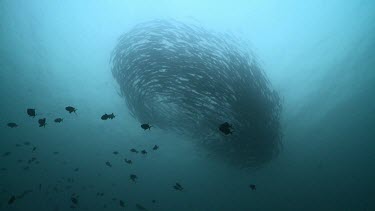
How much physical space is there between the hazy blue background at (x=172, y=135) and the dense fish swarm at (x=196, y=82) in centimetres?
97

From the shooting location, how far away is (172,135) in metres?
19.9

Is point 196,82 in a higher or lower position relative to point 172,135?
lower

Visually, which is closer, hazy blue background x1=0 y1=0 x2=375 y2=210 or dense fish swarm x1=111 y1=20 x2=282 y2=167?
dense fish swarm x1=111 y1=20 x2=282 y2=167

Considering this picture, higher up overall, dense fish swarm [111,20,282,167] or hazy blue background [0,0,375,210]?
hazy blue background [0,0,375,210]

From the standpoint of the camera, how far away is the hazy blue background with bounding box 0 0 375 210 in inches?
459

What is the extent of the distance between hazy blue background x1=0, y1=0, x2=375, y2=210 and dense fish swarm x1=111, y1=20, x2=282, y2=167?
972 mm

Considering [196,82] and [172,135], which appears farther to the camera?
[172,135]

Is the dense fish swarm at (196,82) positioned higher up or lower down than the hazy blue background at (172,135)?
lower down

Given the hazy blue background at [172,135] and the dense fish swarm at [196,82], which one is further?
the hazy blue background at [172,135]

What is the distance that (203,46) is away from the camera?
10258mm

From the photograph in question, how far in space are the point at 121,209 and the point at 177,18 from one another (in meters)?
36.5

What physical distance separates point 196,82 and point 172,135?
30.5ft

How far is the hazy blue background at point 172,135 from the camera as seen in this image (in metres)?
11.6

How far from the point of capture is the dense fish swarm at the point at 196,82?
33.9ft
